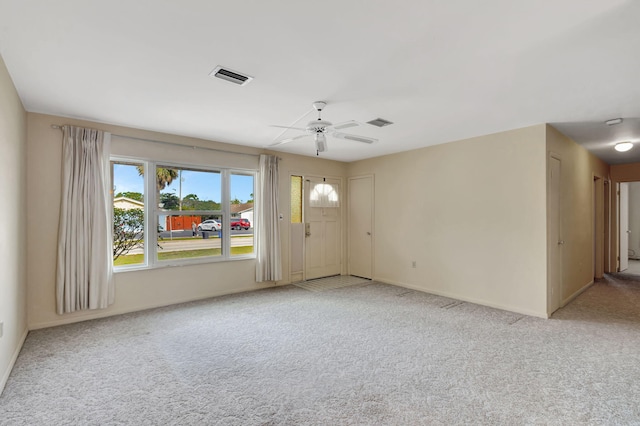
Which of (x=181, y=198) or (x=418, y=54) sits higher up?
(x=418, y=54)

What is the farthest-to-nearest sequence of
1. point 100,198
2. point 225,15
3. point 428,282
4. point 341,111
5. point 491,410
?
point 428,282
point 100,198
point 341,111
point 491,410
point 225,15

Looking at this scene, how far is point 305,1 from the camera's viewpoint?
5.69ft

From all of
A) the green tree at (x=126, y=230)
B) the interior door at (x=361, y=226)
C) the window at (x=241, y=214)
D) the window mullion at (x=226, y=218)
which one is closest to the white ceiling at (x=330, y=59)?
the green tree at (x=126, y=230)

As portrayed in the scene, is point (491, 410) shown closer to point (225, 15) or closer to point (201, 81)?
point (225, 15)

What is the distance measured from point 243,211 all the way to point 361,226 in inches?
97.2

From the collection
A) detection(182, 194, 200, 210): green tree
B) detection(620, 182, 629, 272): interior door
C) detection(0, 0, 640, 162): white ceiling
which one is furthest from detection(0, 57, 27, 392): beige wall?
detection(620, 182, 629, 272): interior door

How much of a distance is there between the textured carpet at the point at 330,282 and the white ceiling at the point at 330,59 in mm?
2969

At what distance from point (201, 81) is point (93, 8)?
101 centimetres

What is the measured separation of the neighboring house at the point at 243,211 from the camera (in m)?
5.23

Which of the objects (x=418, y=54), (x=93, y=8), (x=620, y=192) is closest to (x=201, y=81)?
Result: (x=93, y=8)

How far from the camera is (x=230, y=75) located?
265cm

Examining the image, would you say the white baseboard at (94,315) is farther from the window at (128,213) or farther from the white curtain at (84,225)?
the window at (128,213)

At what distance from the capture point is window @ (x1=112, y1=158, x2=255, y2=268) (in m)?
4.30

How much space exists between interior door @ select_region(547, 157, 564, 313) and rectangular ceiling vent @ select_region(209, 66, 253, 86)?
387cm
